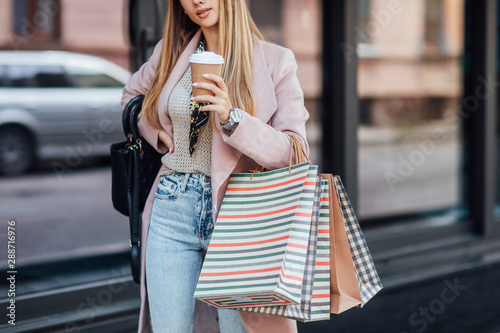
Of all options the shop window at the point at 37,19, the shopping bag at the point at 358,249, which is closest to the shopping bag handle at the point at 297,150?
the shopping bag at the point at 358,249

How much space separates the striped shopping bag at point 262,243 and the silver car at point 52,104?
586 cm

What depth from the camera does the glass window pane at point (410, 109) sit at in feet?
20.4

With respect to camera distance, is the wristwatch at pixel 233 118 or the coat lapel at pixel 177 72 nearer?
the wristwatch at pixel 233 118

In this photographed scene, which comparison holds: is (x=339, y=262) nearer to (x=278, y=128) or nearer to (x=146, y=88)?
(x=278, y=128)

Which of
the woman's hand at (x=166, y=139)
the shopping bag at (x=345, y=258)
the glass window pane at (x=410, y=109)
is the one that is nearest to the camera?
the shopping bag at (x=345, y=258)

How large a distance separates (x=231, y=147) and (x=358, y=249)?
507 mm

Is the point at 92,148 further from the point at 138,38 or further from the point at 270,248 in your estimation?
the point at 270,248

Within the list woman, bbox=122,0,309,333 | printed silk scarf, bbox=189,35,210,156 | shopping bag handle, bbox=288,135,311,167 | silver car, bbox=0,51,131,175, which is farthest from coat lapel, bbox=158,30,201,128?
silver car, bbox=0,51,131,175

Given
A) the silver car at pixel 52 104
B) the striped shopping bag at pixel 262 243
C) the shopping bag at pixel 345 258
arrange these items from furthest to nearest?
the silver car at pixel 52 104 < the shopping bag at pixel 345 258 < the striped shopping bag at pixel 262 243

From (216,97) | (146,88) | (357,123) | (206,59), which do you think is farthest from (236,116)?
(357,123)

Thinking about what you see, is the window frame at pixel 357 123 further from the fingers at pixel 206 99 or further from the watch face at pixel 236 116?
the fingers at pixel 206 99

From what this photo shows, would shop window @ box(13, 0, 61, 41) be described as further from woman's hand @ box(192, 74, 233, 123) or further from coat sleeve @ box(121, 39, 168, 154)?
woman's hand @ box(192, 74, 233, 123)

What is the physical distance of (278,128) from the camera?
1.91m

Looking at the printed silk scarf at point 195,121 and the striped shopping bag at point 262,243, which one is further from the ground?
the printed silk scarf at point 195,121
